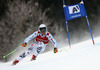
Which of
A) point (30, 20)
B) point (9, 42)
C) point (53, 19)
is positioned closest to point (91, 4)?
point (53, 19)

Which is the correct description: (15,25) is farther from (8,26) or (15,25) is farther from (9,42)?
(9,42)

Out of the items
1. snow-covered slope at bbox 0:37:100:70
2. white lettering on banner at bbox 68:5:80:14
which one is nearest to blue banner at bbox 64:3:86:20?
white lettering on banner at bbox 68:5:80:14

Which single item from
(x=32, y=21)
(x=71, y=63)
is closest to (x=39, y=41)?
(x=71, y=63)

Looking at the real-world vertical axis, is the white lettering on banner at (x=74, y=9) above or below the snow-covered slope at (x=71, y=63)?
above

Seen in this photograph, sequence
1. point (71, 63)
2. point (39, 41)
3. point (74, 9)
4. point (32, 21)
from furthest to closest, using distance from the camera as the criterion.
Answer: point (32, 21) < point (74, 9) < point (39, 41) < point (71, 63)

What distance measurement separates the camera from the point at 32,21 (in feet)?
23.1

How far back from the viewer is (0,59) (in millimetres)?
6059

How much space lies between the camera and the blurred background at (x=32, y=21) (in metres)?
6.32

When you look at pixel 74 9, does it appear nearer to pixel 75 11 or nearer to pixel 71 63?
pixel 75 11

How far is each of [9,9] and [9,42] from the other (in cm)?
165

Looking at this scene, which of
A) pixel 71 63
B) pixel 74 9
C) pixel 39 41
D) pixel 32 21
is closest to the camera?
pixel 71 63

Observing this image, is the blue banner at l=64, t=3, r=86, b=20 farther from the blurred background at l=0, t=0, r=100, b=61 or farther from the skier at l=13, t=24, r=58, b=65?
the blurred background at l=0, t=0, r=100, b=61

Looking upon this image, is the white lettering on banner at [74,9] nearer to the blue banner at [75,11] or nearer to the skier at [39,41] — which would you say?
the blue banner at [75,11]

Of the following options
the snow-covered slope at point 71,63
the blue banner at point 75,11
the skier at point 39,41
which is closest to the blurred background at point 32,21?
the blue banner at point 75,11
